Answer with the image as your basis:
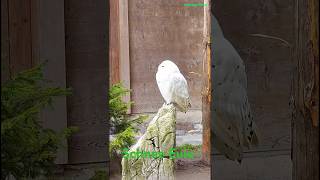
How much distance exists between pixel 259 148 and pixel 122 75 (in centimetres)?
716

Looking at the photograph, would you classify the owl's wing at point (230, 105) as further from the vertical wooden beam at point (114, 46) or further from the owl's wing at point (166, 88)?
the vertical wooden beam at point (114, 46)

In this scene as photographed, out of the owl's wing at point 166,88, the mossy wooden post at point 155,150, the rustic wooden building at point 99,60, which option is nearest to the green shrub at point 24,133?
the rustic wooden building at point 99,60

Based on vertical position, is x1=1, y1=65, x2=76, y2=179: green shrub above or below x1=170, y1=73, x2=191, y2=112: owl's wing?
above

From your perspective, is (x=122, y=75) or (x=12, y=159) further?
(x=122, y=75)

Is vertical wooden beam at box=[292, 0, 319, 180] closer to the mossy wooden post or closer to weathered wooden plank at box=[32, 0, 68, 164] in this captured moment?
weathered wooden plank at box=[32, 0, 68, 164]

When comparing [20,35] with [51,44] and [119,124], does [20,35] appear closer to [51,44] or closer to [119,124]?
[51,44]

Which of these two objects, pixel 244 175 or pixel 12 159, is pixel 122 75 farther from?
pixel 12 159

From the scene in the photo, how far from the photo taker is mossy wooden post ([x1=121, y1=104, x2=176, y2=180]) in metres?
6.19

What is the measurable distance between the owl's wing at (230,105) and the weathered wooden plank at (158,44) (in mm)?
6848

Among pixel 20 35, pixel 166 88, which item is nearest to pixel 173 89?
pixel 166 88

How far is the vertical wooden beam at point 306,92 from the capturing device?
181 cm

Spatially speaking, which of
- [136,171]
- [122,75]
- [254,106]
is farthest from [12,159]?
A: [122,75]

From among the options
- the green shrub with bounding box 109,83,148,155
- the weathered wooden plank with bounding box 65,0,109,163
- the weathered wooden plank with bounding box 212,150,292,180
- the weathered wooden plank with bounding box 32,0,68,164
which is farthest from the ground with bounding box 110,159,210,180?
the weathered wooden plank with bounding box 32,0,68,164

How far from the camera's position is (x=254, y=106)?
5.06 meters
